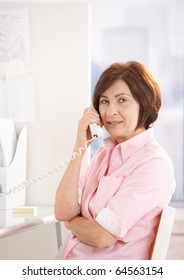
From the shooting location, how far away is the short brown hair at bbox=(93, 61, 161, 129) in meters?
1.18

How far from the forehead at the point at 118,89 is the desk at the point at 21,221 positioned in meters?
0.39

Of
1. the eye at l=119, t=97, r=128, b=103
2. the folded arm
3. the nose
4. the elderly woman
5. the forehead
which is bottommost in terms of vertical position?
the folded arm

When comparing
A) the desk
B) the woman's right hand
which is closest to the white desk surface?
the desk

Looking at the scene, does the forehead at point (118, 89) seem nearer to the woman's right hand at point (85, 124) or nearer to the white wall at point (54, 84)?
the woman's right hand at point (85, 124)

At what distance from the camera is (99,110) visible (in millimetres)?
1267

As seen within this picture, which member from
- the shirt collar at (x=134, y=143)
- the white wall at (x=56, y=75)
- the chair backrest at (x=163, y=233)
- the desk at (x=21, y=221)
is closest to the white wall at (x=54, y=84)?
the white wall at (x=56, y=75)

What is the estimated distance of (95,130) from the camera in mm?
1229

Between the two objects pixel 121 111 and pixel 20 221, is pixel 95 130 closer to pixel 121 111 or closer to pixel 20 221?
pixel 121 111

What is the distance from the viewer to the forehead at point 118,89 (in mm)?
1183

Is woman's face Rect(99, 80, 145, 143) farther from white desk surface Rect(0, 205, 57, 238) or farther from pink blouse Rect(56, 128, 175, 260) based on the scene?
white desk surface Rect(0, 205, 57, 238)

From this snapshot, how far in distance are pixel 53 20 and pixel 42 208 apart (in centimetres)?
58

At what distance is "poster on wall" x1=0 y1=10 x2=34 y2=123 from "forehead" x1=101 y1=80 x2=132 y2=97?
426 mm
